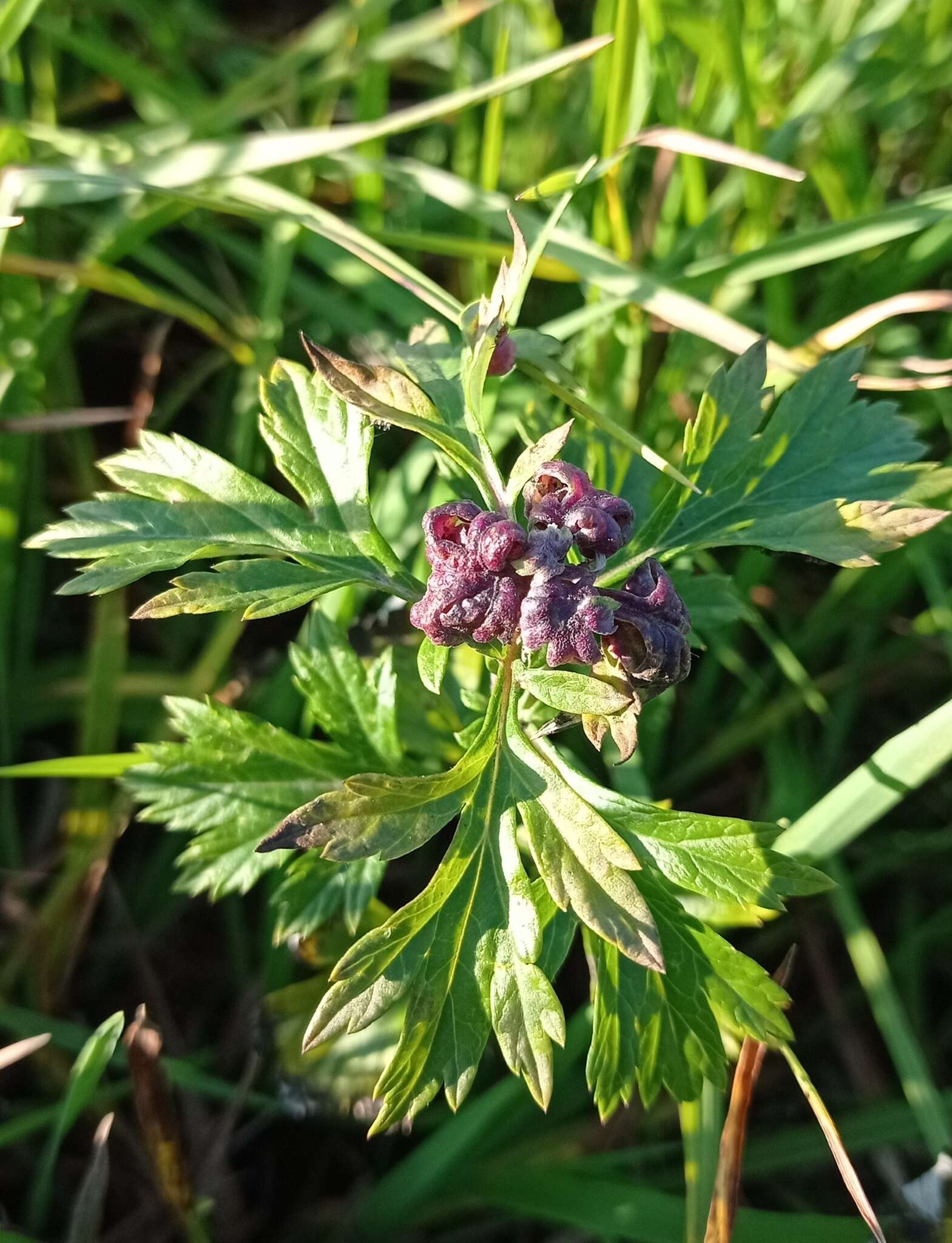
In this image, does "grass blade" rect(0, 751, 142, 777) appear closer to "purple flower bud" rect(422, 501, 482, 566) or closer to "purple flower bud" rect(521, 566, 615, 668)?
"purple flower bud" rect(422, 501, 482, 566)

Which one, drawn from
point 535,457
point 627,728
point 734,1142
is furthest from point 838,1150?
point 535,457

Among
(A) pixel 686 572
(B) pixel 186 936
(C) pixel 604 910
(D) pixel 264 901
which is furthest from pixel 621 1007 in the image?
(B) pixel 186 936

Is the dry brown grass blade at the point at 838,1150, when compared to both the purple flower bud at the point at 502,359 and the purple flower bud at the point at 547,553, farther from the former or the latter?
the purple flower bud at the point at 502,359

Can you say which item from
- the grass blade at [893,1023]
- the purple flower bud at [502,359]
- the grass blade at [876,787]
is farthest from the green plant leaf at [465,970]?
the grass blade at [893,1023]

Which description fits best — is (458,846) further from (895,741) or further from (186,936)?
(186,936)

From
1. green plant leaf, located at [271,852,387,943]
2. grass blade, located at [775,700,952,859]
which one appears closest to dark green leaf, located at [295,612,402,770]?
green plant leaf, located at [271,852,387,943]

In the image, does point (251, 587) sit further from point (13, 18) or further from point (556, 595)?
point (13, 18)
